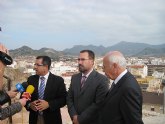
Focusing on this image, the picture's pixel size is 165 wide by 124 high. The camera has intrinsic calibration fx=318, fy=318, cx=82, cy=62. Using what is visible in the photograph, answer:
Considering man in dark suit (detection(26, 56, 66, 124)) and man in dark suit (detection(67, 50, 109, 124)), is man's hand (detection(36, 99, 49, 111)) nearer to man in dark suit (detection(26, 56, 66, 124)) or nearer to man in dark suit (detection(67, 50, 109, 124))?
man in dark suit (detection(26, 56, 66, 124))

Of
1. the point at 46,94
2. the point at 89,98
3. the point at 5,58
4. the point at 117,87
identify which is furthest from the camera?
the point at 46,94

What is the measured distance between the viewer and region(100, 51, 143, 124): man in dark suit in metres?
3.19

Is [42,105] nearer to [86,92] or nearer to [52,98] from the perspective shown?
[52,98]

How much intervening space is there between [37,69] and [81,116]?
1125 millimetres

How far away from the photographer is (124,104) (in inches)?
128

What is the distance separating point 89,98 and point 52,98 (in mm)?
718

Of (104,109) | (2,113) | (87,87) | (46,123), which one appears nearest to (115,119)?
(104,109)

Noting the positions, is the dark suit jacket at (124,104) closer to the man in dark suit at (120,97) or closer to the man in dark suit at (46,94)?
the man in dark suit at (120,97)

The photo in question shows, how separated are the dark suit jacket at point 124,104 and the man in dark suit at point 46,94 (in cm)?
174

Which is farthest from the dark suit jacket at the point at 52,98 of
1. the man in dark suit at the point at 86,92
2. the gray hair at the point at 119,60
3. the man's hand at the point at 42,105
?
the gray hair at the point at 119,60

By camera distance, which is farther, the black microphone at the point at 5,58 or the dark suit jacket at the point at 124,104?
the dark suit jacket at the point at 124,104

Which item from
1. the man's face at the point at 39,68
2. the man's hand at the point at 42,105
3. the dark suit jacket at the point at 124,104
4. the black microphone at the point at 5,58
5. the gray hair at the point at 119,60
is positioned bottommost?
the man's hand at the point at 42,105

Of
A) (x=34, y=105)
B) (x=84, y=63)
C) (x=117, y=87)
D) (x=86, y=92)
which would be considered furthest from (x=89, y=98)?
(x=117, y=87)

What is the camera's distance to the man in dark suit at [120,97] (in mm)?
3194
